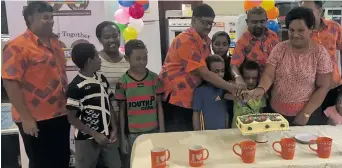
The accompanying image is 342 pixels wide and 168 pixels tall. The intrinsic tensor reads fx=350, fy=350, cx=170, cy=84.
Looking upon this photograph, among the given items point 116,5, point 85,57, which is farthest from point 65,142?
point 116,5

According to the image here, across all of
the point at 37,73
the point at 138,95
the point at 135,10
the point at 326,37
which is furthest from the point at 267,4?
the point at 37,73

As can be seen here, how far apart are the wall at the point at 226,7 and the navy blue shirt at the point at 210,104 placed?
3221 millimetres

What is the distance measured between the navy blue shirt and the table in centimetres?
37

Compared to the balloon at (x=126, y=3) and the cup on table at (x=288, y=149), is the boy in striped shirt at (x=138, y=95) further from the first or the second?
the balloon at (x=126, y=3)

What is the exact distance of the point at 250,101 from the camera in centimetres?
211

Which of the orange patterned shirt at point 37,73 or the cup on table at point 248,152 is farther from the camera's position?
the orange patterned shirt at point 37,73

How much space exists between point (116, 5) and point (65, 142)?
8.83ft

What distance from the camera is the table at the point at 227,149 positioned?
1.45 m

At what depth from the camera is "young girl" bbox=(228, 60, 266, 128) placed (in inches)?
84.0

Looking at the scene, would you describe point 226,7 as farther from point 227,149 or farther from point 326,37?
point 227,149

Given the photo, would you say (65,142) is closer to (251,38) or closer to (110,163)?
(110,163)

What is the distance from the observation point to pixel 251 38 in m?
2.26

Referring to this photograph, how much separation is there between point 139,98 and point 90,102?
30 centimetres

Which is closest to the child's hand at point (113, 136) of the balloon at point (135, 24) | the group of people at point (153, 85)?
the group of people at point (153, 85)
